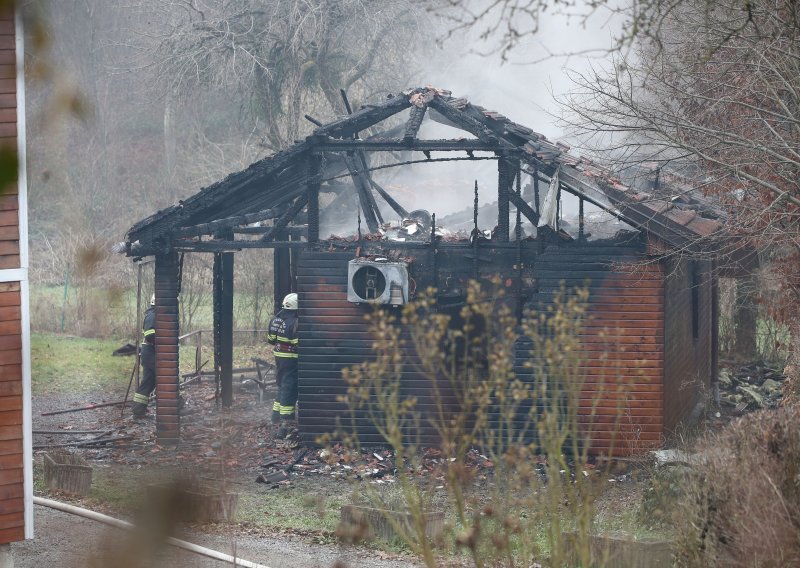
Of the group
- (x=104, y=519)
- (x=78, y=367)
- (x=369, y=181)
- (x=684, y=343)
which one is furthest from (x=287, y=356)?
(x=78, y=367)

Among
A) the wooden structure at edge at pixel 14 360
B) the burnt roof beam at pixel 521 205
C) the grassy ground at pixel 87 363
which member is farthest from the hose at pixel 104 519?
the grassy ground at pixel 87 363

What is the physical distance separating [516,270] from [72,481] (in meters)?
6.16

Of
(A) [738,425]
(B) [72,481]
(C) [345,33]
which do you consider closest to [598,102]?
(A) [738,425]

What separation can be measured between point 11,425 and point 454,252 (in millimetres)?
6567

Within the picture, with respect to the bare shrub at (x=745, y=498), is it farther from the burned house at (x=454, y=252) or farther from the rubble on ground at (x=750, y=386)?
the rubble on ground at (x=750, y=386)

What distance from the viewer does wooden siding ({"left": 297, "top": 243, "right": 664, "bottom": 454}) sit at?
12117mm

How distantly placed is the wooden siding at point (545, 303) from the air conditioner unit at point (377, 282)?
0.97 ft

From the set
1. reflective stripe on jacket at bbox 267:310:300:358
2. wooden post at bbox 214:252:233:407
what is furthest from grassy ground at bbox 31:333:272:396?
reflective stripe on jacket at bbox 267:310:300:358

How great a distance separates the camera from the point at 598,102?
9500 mm

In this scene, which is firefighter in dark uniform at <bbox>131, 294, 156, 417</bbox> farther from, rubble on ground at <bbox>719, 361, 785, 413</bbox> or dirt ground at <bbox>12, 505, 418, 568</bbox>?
rubble on ground at <bbox>719, 361, 785, 413</bbox>

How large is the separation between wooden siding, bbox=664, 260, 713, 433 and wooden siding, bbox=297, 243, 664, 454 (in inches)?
16.1

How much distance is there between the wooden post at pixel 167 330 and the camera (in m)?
13.2

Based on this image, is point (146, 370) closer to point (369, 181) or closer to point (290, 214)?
point (290, 214)

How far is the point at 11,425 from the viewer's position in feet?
24.8
